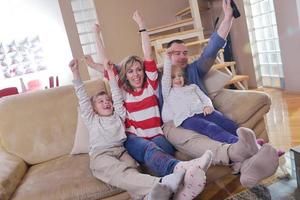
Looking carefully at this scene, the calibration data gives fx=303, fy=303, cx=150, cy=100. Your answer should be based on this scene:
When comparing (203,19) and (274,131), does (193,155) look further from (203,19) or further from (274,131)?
(203,19)

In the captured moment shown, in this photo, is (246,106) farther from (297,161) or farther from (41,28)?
(41,28)

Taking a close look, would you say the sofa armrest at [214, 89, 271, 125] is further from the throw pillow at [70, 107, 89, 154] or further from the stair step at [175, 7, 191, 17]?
the stair step at [175, 7, 191, 17]

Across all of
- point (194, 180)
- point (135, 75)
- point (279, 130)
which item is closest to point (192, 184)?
point (194, 180)

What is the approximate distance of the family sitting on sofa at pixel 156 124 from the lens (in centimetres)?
131

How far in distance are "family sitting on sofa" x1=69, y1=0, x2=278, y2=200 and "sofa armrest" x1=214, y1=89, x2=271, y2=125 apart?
3.6 inches

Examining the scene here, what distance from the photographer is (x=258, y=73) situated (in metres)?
4.36

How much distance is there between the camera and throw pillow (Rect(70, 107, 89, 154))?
6.11 feet

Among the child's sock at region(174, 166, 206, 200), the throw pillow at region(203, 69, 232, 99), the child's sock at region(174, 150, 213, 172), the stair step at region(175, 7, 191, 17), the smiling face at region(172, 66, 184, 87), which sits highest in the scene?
the stair step at region(175, 7, 191, 17)

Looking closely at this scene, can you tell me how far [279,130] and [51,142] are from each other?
1.83 m

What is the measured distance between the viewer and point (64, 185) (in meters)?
1.51

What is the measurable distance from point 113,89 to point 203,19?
3691 mm

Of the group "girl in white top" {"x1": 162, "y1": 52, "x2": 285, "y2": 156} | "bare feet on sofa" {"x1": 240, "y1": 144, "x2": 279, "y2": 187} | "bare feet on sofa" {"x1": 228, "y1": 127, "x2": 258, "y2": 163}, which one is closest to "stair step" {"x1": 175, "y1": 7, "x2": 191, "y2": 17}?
"girl in white top" {"x1": 162, "y1": 52, "x2": 285, "y2": 156}

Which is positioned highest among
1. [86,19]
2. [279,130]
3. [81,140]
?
[86,19]

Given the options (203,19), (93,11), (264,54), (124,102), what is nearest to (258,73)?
(264,54)
